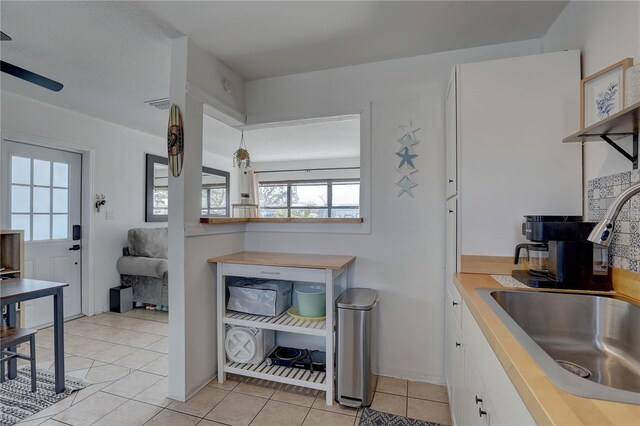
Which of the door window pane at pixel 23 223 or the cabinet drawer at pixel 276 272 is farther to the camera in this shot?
the door window pane at pixel 23 223

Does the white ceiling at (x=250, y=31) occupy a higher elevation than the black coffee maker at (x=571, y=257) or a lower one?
higher

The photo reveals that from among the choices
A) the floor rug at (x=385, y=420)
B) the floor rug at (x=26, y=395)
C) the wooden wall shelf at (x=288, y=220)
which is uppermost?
the wooden wall shelf at (x=288, y=220)

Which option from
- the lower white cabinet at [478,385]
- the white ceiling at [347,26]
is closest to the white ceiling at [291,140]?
the white ceiling at [347,26]

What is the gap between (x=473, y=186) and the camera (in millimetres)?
1658

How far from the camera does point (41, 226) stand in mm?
3225

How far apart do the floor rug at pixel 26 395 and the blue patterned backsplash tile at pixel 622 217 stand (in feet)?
Answer: 10.6

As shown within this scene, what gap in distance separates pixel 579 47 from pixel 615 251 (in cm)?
108

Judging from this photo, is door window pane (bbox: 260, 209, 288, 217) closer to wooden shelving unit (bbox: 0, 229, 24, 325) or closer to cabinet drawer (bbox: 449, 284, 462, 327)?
wooden shelving unit (bbox: 0, 229, 24, 325)

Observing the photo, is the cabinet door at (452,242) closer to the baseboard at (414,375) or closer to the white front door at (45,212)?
the baseboard at (414,375)

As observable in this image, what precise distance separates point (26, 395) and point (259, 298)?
5.33ft

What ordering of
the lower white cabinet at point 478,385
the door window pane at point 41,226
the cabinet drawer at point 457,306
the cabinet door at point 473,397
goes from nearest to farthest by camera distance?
the lower white cabinet at point 478,385 → the cabinet door at point 473,397 → the cabinet drawer at point 457,306 → the door window pane at point 41,226

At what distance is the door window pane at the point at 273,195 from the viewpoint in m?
7.06

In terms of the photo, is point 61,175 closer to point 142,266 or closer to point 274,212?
point 142,266

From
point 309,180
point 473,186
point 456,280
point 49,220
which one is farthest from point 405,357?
point 309,180
